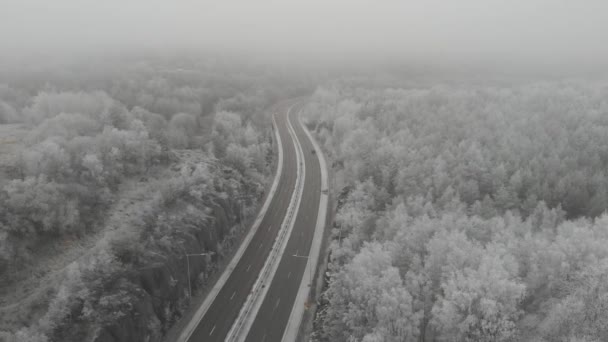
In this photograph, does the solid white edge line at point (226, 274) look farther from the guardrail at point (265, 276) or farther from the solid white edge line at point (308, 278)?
the solid white edge line at point (308, 278)

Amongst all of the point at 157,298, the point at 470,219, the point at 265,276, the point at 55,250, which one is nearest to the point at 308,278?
the point at 265,276

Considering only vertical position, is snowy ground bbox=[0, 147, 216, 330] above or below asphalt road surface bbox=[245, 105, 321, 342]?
above

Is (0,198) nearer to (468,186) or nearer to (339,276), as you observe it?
(339,276)

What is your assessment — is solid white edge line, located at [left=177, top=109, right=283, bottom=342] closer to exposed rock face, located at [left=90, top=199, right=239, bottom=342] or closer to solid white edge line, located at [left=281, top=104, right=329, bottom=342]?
exposed rock face, located at [left=90, top=199, right=239, bottom=342]

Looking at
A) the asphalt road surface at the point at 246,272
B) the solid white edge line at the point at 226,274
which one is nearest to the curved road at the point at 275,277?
the asphalt road surface at the point at 246,272

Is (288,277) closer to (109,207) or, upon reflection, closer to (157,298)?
(157,298)

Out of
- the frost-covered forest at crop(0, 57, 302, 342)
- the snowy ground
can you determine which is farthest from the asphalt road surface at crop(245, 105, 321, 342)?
the snowy ground
